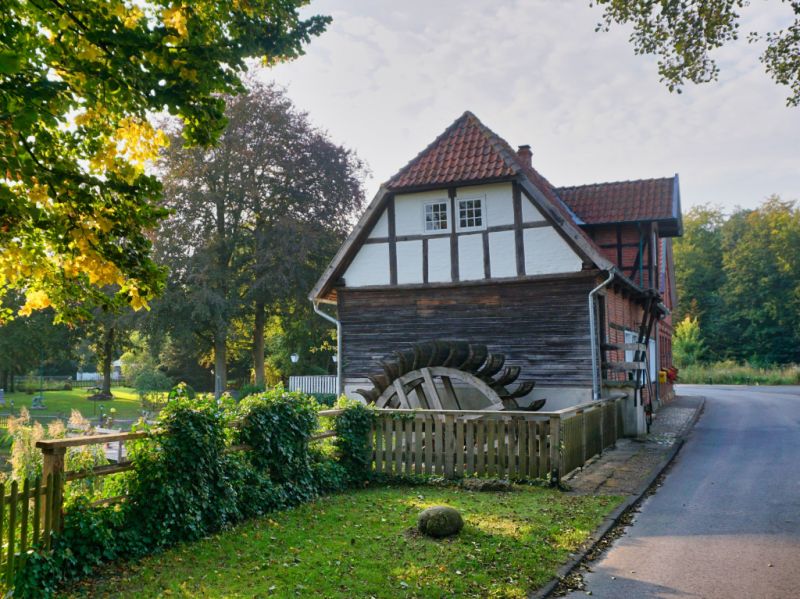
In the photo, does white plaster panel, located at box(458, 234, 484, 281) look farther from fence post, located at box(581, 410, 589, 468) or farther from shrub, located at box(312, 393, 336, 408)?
shrub, located at box(312, 393, 336, 408)

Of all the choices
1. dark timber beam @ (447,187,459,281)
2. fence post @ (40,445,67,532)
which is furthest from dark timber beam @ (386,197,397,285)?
fence post @ (40,445,67,532)

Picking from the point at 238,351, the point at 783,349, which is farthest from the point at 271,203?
the point at 783,349

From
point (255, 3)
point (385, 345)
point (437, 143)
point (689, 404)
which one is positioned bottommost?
point (689, 404)

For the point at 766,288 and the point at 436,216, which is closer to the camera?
the point at 436,216

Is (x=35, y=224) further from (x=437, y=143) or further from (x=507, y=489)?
(x=437, y=143)

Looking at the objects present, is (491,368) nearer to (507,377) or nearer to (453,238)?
(507,377)

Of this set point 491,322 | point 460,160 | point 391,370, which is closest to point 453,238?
point 460,160

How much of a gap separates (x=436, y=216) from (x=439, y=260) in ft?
3.67

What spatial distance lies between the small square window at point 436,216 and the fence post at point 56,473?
40.7 ft

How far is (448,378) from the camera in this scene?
1609 centimetres

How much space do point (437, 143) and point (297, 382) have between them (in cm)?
1665

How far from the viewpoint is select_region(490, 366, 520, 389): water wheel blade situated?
50.5 feet

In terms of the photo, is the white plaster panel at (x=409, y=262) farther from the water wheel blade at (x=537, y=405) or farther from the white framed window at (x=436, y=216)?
the water wheel blade at (x=537, y=405)

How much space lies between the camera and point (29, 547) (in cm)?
568
